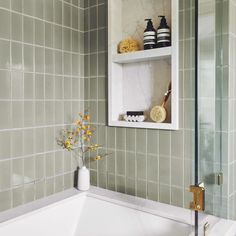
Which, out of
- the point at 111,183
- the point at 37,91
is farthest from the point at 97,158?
the point at 37,91

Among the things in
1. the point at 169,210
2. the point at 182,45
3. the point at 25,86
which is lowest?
the point at 169,210

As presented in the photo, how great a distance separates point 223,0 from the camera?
129 cm

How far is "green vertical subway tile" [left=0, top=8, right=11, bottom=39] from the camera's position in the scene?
4.86ft

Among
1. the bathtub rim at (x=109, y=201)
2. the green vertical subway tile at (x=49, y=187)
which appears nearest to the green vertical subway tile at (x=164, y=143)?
the bathtub rim at (x=109, y=201)

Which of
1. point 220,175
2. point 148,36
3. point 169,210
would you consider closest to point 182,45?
point 148,36

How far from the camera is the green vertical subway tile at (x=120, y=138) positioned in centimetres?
182

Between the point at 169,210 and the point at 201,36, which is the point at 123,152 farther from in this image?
the point at 201,36

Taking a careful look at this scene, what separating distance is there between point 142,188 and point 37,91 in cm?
94

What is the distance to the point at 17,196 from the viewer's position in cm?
158

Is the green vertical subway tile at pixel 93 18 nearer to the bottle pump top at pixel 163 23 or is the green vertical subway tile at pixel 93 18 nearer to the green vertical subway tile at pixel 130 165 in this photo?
the bottle pump top at pixel 163 23

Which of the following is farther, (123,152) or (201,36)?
(123,152)

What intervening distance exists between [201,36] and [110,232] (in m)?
1.29

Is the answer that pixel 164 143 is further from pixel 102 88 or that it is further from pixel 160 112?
pixel 102 88

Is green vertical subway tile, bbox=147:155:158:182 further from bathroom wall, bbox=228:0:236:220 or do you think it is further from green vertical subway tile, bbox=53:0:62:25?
green vertical subway tile, bbox=53:0:62:25
